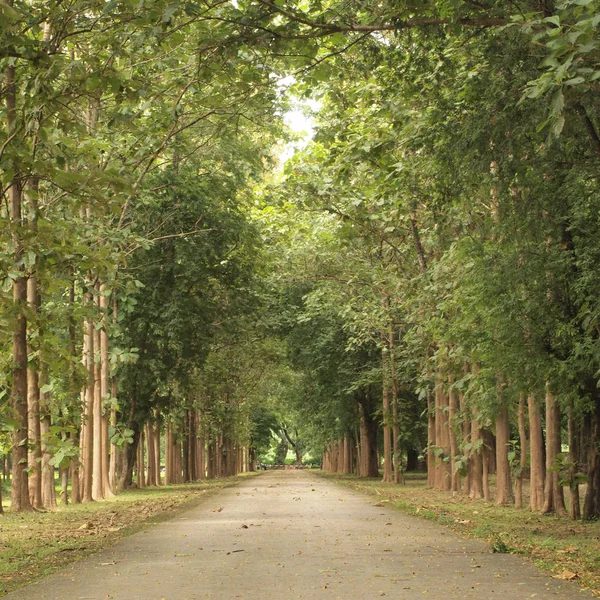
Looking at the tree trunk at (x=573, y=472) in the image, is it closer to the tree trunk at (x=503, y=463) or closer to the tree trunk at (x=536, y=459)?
the tree trunk at (x=536, y=459)

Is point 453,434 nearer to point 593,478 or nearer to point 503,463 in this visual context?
point 503,463

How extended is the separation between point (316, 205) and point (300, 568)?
13.6 m

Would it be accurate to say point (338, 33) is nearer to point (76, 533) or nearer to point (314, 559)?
point (314, 559)

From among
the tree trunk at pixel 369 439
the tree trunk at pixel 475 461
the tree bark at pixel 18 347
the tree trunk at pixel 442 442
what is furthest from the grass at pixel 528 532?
the tree trunk at pixel 369 439

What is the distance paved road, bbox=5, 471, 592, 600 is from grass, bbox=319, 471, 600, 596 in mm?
325

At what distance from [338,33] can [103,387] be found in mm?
17533

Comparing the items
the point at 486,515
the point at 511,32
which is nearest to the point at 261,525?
the point at 486,515

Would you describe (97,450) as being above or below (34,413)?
below

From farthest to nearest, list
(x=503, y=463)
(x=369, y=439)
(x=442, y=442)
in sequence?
1. (x=369, y=439)
2. (x=442, y=442)
3. (x=503, y=463)

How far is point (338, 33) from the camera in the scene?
35.7ft

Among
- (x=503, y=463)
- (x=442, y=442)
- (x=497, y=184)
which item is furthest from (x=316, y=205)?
(x=497, y=184)

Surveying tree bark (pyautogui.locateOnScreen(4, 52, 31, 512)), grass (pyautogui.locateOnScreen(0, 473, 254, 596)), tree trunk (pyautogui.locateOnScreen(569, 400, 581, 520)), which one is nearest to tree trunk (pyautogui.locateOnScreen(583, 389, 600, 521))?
tree trunk (pyautogui.locateOnScreen(569, 400, 581, 520))

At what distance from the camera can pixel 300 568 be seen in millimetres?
10391

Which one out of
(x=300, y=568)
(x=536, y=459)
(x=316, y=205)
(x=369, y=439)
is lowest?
(x=369, y=439)
